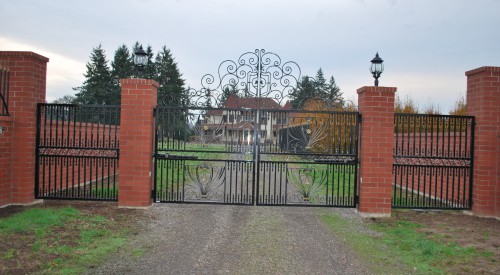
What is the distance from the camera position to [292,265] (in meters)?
4.63

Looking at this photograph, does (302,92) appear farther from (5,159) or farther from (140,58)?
(5,159)

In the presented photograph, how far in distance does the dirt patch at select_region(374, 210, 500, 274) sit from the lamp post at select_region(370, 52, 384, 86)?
8.85ft

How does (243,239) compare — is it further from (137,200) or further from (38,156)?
(38,156)

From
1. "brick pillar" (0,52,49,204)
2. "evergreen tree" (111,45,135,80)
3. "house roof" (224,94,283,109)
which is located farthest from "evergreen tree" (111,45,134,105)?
"house roof" (224,94,283,109)

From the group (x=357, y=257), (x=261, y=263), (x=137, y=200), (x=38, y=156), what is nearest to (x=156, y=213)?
(x=137, y=200)

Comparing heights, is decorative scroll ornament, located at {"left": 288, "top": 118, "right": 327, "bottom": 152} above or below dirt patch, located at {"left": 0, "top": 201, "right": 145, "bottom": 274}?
above

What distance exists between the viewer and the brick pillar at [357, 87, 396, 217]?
282 inches

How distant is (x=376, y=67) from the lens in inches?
287

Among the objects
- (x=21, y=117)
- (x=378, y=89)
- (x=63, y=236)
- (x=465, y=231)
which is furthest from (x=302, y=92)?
(x=21, y=117)

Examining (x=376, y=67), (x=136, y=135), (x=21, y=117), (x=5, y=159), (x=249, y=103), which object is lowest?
(x=5, y=159)

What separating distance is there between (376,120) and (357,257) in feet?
9.96

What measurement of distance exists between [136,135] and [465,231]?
595 centimetres

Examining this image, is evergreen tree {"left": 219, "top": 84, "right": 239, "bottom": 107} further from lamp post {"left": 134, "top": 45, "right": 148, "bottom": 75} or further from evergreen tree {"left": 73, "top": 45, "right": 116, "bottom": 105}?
evergreen tree {"left": 73, "top": 45, "right": 116, "bottom": 105}

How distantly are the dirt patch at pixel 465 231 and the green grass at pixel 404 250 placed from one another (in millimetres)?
117
